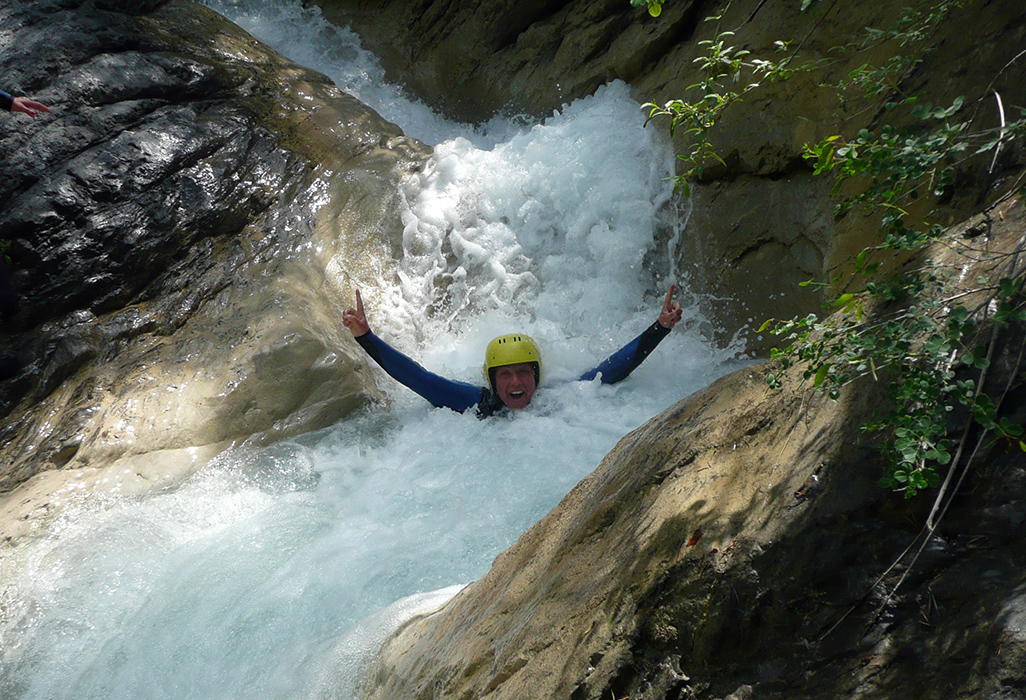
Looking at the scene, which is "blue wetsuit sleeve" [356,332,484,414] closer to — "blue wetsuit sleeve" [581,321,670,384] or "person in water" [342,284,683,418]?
"person in water" [342,284,683,418]

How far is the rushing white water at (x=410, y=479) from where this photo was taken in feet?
9.96

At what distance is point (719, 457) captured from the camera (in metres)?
1.78

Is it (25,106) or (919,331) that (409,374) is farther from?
(919,331)

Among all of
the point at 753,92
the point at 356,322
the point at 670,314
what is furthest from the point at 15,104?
the point at 753,92

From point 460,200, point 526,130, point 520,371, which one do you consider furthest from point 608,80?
point 520,371

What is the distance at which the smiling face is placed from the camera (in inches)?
189

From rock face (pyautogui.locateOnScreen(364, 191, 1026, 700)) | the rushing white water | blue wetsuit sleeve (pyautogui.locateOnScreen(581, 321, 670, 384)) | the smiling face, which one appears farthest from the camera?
the smiling face

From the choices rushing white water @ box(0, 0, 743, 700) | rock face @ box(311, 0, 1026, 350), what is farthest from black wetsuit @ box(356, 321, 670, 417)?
rock face @ box(311, 0, 1026, 350)

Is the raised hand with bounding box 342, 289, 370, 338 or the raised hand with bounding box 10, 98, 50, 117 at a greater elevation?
the raised hand with bounding box 10, 98, 50, 117

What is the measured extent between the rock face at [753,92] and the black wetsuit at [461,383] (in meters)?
0.67

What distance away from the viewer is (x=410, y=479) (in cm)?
418

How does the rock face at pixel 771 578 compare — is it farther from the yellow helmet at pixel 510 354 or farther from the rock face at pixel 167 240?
the rock face at pixel 167 240

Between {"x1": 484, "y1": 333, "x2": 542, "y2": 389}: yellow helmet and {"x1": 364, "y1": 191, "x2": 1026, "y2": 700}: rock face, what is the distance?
9.14 ft

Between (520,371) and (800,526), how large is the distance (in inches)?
136
